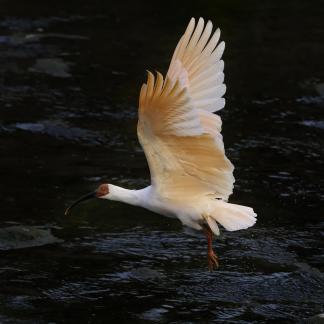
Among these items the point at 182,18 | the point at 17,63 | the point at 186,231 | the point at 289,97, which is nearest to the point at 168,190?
the point at 186,231

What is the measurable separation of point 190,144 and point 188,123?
25 cm

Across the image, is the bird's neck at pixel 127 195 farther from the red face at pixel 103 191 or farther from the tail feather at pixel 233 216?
the tail feather at pixel 233 216

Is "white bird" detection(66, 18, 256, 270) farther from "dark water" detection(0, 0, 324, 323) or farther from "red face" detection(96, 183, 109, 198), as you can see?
"dark water" detection(0, 0, 324, 323)

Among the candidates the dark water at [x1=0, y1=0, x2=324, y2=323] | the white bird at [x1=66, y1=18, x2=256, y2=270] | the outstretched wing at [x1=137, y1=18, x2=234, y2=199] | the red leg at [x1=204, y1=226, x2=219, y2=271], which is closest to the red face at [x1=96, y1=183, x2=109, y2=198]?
the white bird at [x1=66, y1=18, x2=256, y2=270]

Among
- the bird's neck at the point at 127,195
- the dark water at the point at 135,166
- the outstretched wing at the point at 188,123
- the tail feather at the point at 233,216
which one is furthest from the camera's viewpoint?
the dark water at the point at 135,166

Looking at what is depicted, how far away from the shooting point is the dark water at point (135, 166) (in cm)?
744

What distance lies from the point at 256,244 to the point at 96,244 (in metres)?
1.27

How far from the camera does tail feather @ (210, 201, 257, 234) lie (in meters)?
6.74

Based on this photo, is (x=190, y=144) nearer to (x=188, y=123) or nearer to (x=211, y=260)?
(x=188, y=123)

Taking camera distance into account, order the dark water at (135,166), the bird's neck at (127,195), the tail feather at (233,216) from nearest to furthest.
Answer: the tail feather at (233,216) < the bird's neck at (127,195) < the dark water at (135,166)

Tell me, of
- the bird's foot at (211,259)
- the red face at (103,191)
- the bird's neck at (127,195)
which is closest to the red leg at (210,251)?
the bird's foot at (211,259)

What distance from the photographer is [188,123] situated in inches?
253

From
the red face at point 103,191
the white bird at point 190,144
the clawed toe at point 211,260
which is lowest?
the clawed toe at point 211,260

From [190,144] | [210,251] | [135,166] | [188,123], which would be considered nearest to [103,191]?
[210,251]
